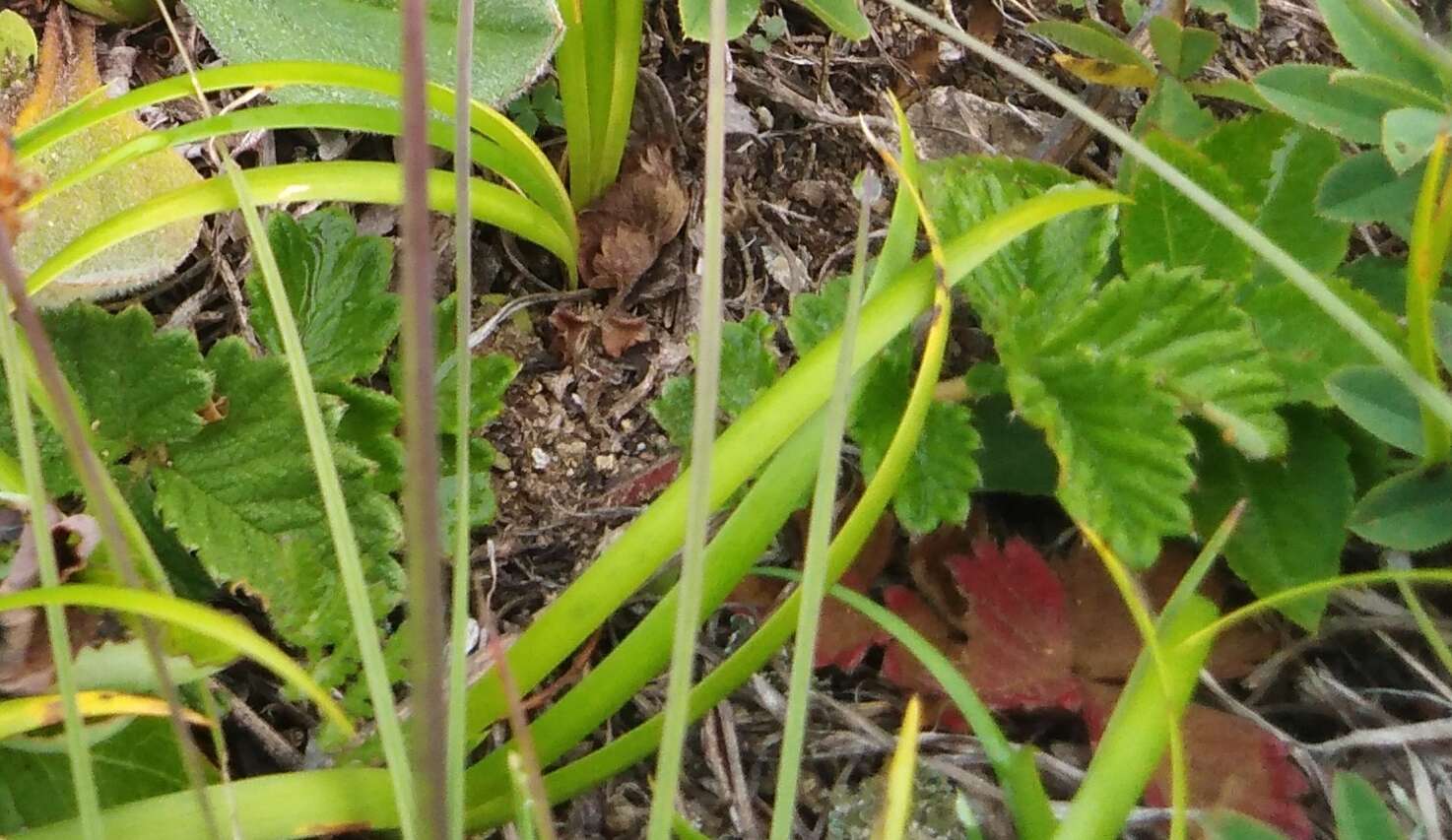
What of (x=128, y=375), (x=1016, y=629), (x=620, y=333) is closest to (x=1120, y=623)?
(x=1016, y=629)

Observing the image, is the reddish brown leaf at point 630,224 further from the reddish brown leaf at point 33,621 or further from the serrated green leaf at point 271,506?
the reddish brown leaf at point 33,621

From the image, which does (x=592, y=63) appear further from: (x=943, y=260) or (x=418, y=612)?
(x=418, y=612)

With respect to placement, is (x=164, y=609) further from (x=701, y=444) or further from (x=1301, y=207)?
(x=1301, y=207)

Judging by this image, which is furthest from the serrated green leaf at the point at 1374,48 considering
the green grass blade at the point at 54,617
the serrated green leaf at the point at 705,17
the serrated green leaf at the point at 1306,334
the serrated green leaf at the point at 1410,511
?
the green grass blade at the point at 54,617

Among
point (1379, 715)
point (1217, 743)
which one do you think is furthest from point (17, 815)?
point (1379, 715)

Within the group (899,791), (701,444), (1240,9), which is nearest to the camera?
(701,444)

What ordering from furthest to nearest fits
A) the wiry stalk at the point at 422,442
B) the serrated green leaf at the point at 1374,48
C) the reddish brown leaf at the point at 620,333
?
1. the reddish brown leaf at the point at 620,333
2. the serrated green leaf at the point at 1374,48
3. the wiry stalk at the point at 422,442
